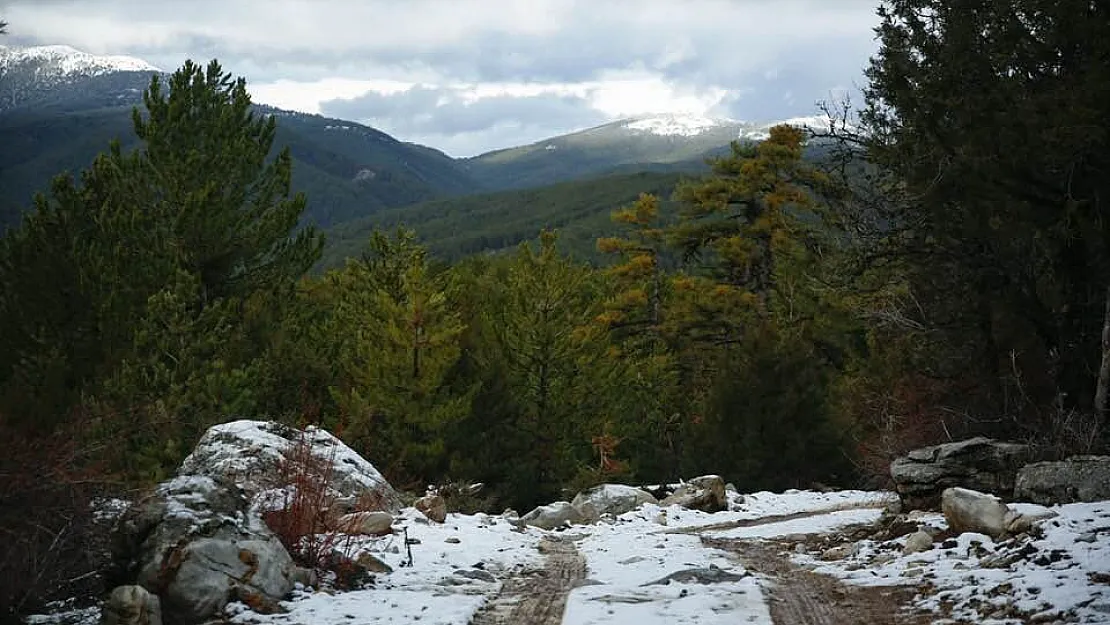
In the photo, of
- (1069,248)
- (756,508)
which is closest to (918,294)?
(1069,248)

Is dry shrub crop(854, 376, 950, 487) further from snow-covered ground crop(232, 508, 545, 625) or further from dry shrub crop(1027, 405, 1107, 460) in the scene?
snow-covered ground crop(232, 508, 545, 625)

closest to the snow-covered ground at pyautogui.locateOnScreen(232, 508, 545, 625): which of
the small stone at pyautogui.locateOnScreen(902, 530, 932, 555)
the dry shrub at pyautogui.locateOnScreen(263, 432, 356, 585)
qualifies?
the dry shrub at pyautogui.locateOnScreen(263, 432, 356, 585)

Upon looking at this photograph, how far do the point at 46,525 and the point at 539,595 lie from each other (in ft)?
14.1

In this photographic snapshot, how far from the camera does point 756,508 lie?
56.2 feet

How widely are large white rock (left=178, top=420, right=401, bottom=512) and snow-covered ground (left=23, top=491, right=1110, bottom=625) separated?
70cm

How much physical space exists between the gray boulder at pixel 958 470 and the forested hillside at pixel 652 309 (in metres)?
0.57

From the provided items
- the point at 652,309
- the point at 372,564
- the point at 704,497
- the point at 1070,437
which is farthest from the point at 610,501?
the point at 652,309

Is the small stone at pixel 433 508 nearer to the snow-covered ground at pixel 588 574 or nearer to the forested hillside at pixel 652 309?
the snow-covered ground at pixel 588 574

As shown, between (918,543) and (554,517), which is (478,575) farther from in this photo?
(554,517)

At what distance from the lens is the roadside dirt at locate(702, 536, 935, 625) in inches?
277

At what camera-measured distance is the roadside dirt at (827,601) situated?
7023mm

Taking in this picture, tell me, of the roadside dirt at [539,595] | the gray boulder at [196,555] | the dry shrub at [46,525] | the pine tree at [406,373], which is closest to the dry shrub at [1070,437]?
the roadside dirt at [539,595]

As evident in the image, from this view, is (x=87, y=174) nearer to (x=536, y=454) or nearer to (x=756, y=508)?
(x=536, y=454)

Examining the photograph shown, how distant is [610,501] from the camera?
58.9 feet
